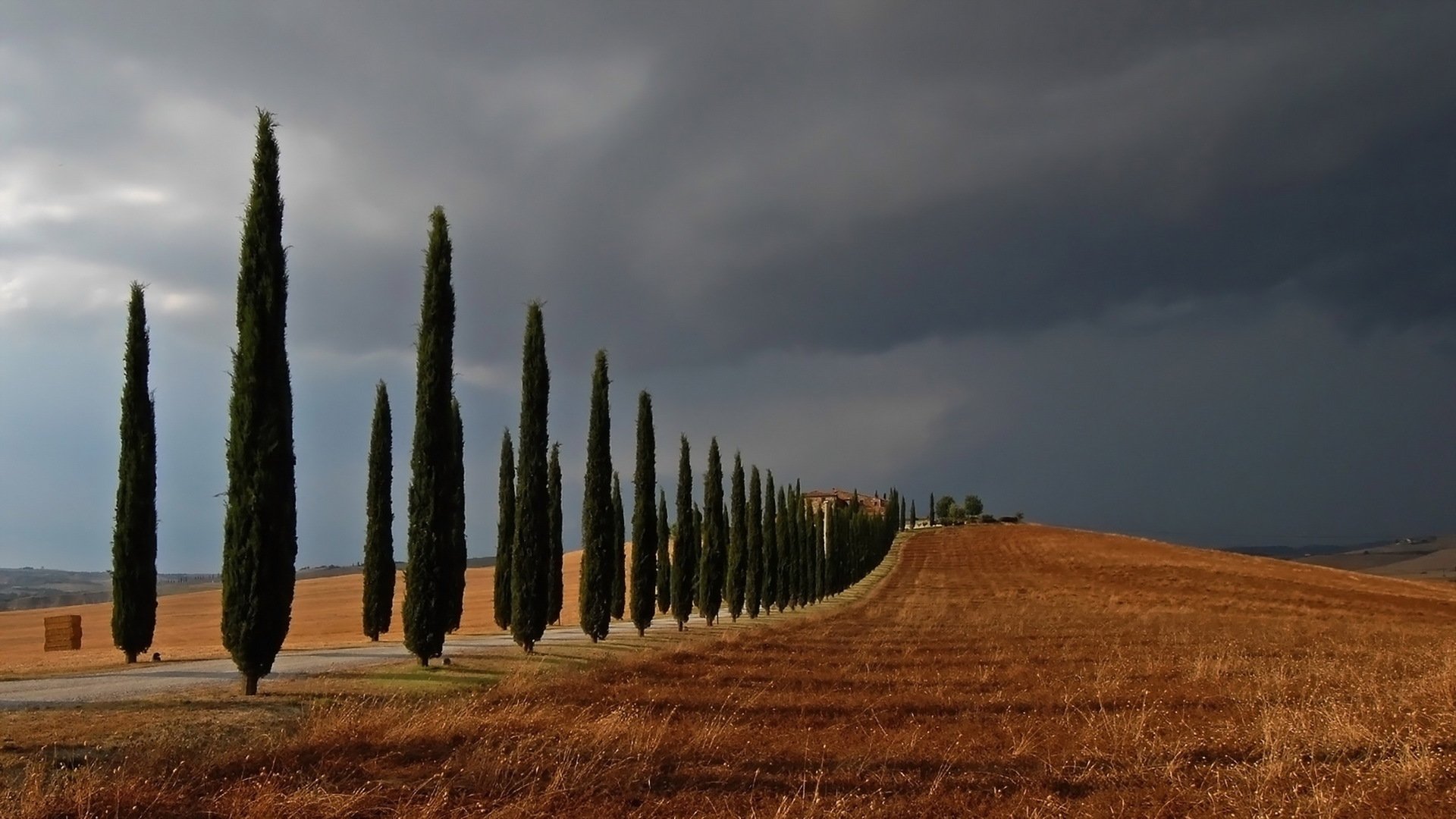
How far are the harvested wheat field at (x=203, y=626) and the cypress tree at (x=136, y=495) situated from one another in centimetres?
158

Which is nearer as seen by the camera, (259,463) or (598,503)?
(259,463)

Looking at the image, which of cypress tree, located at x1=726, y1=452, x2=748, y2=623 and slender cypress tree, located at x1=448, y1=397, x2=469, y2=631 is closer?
slender cypress tree, located at x1=448, y1=397, x2=469, y2=631

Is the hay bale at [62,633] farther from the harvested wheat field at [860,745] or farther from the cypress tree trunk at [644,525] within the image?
the harvested wheat field at [860,745]

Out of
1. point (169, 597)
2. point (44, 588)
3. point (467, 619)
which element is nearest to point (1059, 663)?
point (467, 619)

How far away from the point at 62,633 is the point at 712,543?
23.6m

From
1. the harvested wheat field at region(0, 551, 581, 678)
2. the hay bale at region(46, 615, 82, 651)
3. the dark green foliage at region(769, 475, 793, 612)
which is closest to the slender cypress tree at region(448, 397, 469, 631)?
the harvested wheat field at region(0, 551, 581, 678)

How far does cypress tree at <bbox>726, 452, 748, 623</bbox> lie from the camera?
42.5 meters

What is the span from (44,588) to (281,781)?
23906cm

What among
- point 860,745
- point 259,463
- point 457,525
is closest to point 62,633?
point 457,525

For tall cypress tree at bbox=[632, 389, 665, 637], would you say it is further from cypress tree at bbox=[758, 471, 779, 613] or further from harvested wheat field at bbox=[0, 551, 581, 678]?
cypress tree at bbox=[758, 471, 779, 613]

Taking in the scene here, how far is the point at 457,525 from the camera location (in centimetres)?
2489

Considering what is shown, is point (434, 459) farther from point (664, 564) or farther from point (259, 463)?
point (664, 564)

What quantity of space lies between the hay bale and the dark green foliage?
3098 centimetres

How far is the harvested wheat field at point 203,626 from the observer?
26.6m
